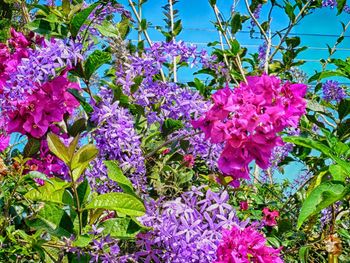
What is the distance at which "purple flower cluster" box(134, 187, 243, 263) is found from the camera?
128 centimetres

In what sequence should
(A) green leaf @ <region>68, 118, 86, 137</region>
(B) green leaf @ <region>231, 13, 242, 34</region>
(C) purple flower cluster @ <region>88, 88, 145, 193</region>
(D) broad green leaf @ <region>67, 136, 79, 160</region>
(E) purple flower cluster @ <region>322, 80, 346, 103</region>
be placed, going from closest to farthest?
(D) broad green leaf @ <region>67, 136, 79, 160</region> < (C) purple flower cluster @ <region>88, 88, 145, 193</region> < (A) green leaf @ <region>68, 118, 86, 137</region> < (B) green leaf @ <region>231, 13, 242, 34</region> < (E) purple flower cluster @ <region>322, 80, 346, 103</region>

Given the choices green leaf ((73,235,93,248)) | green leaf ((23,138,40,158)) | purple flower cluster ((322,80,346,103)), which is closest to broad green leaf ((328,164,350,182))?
green leaf ((73,235,93,248))

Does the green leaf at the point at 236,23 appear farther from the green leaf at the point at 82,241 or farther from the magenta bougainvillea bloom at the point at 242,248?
the green leaf at the point at 82,241

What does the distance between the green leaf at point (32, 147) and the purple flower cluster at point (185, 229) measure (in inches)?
14.3

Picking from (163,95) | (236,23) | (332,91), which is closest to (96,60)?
(163,95)

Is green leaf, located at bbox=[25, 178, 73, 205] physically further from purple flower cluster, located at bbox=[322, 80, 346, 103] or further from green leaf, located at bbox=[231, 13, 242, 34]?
purple flower cluster, located at bbox=[322, 80, 346, 103]

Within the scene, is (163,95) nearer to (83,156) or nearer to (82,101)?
(82,101)

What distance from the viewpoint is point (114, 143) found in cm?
141

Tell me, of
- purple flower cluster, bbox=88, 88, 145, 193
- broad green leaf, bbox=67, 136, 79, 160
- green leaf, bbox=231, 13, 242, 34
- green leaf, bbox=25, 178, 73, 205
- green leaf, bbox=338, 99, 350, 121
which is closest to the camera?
broad green leaf, bbox=67, 136, 79, 160

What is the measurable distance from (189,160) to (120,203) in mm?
583

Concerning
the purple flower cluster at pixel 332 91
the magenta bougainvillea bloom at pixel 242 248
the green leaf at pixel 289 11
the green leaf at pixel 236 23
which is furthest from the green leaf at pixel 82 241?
the purple flower cluster at pixel 332 91

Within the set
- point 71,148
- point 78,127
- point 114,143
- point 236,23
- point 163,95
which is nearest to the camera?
point 71,148

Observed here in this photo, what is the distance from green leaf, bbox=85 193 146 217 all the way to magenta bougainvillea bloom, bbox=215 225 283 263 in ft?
0.67

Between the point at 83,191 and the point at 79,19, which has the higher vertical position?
the point at 79,19
